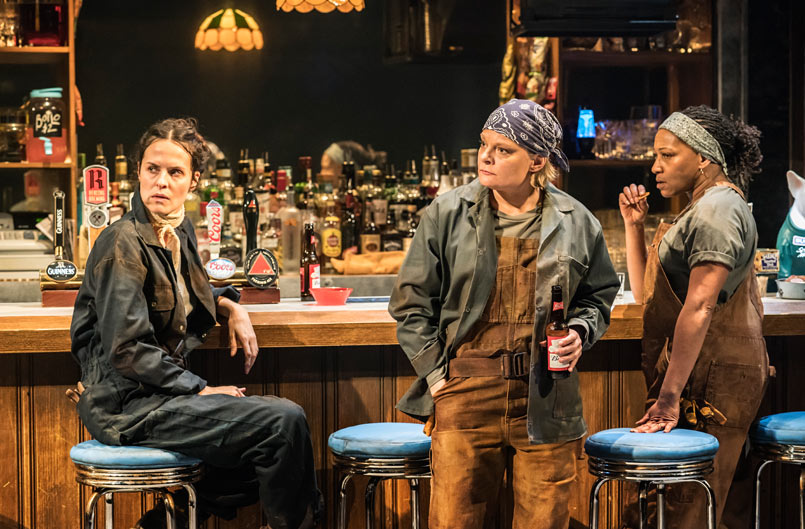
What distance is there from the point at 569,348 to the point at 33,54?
144 inches

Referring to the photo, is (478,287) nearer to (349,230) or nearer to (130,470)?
(130,470)

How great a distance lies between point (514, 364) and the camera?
2.49 m

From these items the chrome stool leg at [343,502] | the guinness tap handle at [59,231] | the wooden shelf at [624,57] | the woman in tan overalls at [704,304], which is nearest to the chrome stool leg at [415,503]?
the chrome stool leg at [343,502]

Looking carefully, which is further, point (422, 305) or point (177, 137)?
point (177, 137)

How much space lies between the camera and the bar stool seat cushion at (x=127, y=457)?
252 cm

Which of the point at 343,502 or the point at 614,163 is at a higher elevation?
the point at 614,163

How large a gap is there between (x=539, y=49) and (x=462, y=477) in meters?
3.28

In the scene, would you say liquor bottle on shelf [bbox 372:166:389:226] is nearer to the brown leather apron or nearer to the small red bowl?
the small red bowl

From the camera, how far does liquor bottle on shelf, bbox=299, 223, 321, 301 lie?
3713mm

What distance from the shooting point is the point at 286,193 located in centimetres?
492

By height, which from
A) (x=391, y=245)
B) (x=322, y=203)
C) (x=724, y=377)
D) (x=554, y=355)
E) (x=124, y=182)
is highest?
(x=124, y=182)

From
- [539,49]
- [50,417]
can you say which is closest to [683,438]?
[50,417]

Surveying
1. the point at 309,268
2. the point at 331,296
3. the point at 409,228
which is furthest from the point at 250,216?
the point at 409,228

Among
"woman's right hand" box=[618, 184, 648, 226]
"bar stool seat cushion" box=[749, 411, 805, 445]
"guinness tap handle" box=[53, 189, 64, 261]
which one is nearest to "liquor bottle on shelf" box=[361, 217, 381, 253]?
"guinness tap handle" box=[53, 189, 64, 261]
